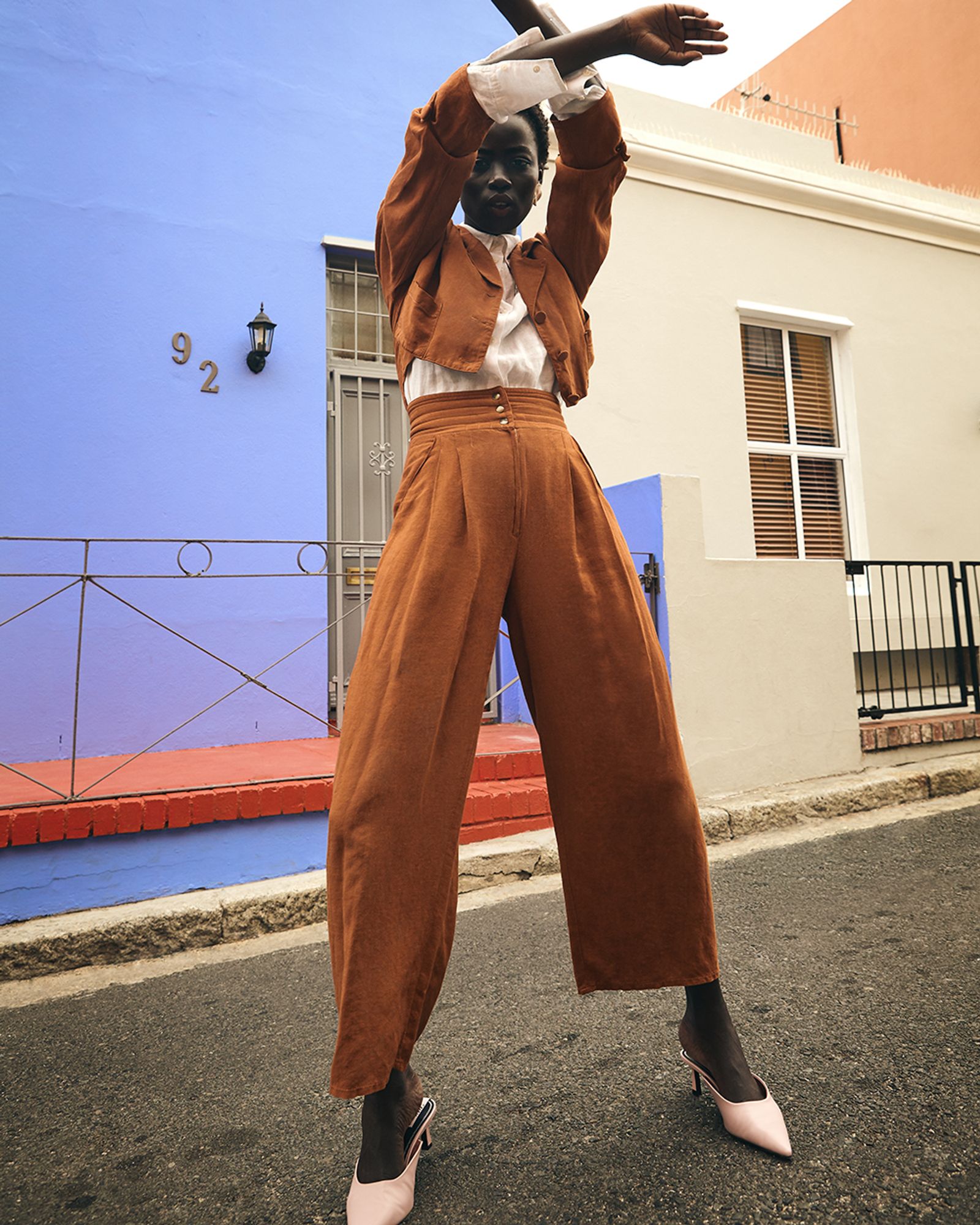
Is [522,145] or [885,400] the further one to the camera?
[885,400]

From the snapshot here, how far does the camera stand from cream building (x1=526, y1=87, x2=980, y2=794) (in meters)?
5.70

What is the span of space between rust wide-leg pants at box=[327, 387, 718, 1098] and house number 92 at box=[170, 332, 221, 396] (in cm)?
351

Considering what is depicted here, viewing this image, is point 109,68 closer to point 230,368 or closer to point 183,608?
point 230,368

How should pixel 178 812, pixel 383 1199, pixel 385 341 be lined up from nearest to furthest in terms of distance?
1. pixel 383 1199
2. pixel 178 812
3. pixel 385 341

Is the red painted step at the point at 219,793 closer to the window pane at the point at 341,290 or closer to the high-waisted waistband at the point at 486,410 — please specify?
the high-waisted waistband at the point at 486,410

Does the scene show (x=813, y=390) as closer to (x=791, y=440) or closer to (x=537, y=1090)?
(x=791, y=440)

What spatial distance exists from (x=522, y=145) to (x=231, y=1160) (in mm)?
1986

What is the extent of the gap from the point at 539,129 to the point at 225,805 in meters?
2.56

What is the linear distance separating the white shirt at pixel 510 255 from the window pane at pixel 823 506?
5.24m

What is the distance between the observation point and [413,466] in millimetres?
1613

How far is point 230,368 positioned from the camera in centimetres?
478

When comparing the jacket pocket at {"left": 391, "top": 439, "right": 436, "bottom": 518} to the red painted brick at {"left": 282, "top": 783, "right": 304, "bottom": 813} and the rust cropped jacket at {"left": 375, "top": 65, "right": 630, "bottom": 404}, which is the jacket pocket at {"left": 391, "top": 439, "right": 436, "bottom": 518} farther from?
the red painted brick at {"left": 282, "top": 783, "right": 304, "bottom": 813}

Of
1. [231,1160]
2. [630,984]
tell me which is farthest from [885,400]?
[231,1160]

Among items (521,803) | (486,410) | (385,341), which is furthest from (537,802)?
(385,341)
